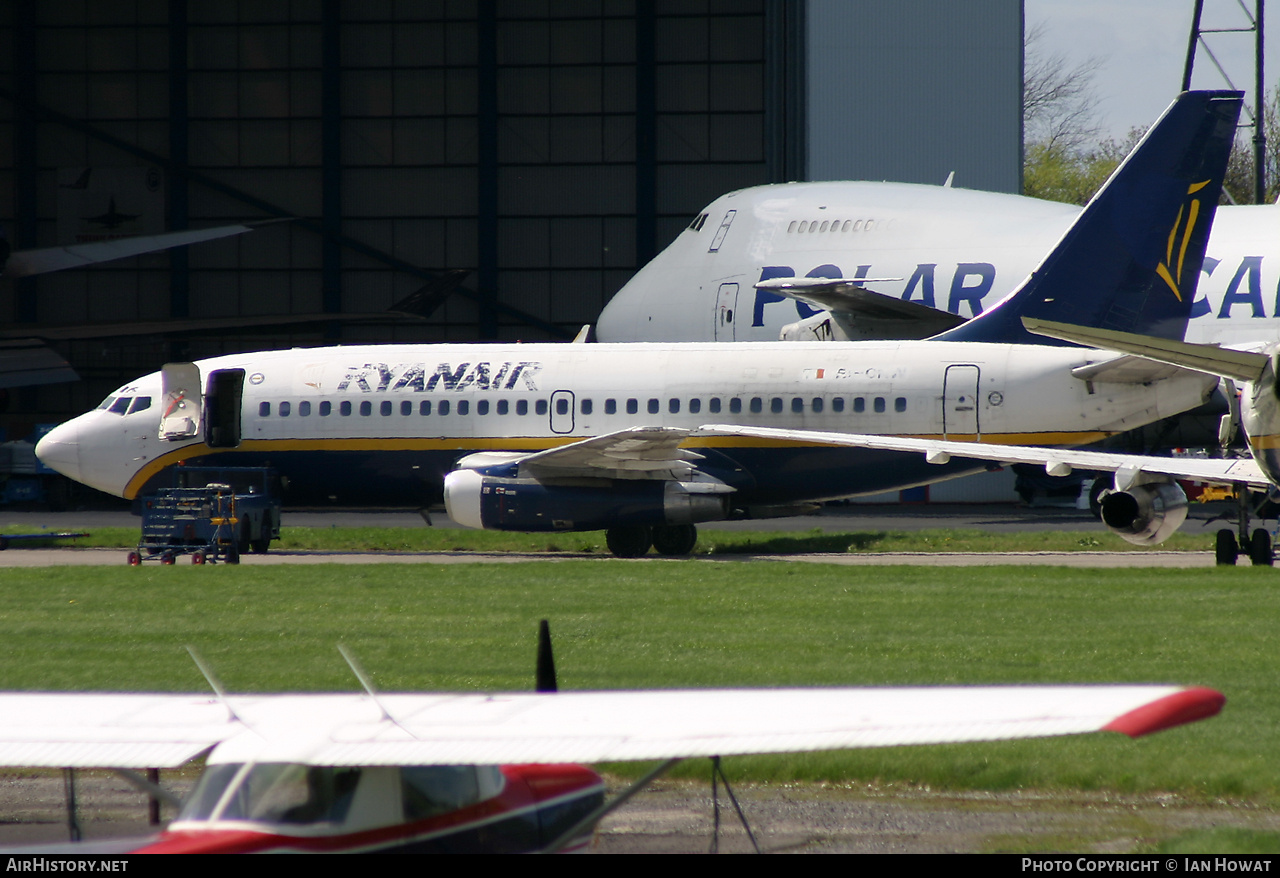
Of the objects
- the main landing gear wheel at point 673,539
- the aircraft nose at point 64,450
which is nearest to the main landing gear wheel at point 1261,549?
the main landing gear wheel at point 673,539

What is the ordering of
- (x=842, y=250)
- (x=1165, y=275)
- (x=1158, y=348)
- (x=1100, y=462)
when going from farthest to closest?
(x=842, y=250) < (x=1165, y=275) < (x=1100, y=462) < (x=1158, y=348)

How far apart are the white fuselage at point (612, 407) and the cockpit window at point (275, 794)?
1851 cm

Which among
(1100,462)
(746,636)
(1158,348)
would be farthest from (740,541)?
(1158,348)

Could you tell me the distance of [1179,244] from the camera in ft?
73.8

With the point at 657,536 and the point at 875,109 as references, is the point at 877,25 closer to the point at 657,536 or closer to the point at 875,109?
the point at 875,109

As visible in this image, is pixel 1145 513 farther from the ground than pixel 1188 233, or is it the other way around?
pixel 1188 233

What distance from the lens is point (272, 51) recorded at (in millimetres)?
48406

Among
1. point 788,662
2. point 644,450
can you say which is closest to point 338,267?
point 644,450

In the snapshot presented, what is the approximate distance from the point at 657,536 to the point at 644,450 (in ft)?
7.54

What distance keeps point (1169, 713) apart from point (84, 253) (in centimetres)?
3353

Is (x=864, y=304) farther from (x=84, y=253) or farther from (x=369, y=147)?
(x=369, y=147)

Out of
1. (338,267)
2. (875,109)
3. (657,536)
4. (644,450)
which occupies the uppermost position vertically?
(875,109)

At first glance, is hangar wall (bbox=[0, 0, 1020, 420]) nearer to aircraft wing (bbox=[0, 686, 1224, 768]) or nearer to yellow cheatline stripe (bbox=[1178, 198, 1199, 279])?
yellow cheatline stripe (bbox=[1178, 198, 1199, 279])

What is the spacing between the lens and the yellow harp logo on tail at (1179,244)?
2227 centimetres
